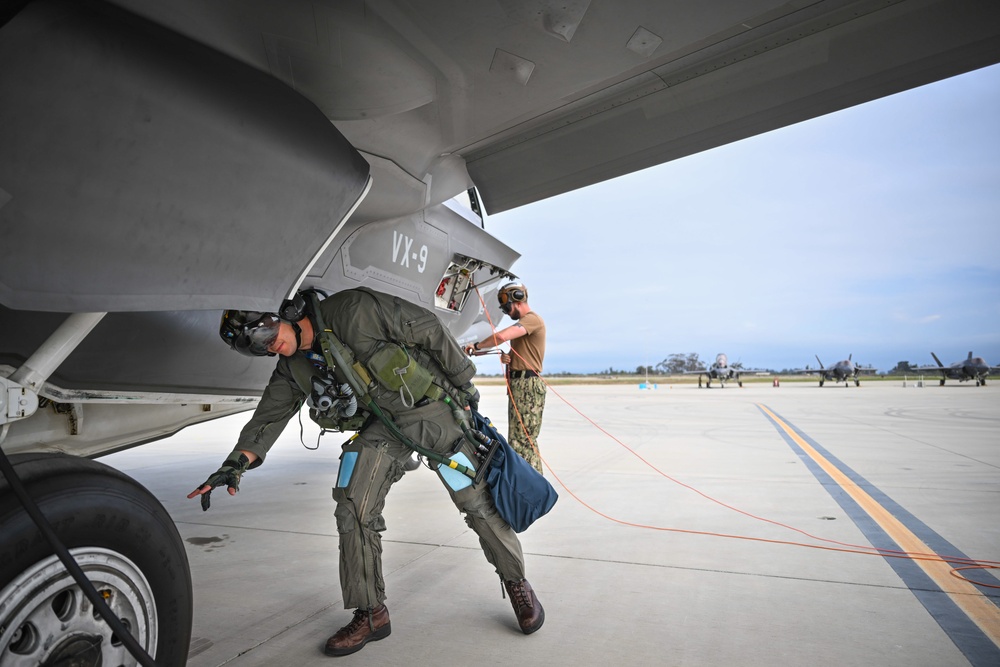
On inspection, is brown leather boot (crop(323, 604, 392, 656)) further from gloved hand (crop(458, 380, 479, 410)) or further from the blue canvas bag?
gloved hand (crop(458, 380, 479, 410))

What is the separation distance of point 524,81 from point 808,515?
3771 mm

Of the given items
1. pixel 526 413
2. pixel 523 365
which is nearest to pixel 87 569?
pixel 526 413

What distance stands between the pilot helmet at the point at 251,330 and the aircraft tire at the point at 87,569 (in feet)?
2.41

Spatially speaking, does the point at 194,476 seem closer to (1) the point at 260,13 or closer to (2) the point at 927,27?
(1) the point at 260,13

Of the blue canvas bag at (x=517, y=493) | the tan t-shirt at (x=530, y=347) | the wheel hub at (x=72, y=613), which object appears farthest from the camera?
the tan t-shirt at (x=530, y=347)

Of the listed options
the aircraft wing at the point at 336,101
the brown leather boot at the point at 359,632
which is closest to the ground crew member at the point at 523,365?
the aircraft wing at the point at 336,101

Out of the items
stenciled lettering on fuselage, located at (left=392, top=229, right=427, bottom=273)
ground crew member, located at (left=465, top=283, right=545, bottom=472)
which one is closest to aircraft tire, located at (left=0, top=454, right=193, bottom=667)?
stenciled lettering on fuselage, located at (left=392, top=229, right=427, bottom=273)

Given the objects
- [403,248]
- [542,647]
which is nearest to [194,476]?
[403,248]

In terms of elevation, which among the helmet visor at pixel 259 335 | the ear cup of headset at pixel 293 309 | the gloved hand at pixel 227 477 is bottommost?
the gloved hand at pixel 227 477

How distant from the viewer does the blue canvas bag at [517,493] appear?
2.62 meters

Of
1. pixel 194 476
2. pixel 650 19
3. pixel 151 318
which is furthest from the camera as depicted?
pixel 194 476

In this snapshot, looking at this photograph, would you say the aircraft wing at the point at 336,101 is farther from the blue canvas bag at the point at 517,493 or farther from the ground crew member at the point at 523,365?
the ground crew member at the point at 523,365

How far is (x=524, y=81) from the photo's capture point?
229 centimetres

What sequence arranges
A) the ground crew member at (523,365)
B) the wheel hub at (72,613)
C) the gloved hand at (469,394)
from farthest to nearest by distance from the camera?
the ground crew member at (523,365), the gloved hand at (469,394), the wheel hub at (72,613)
